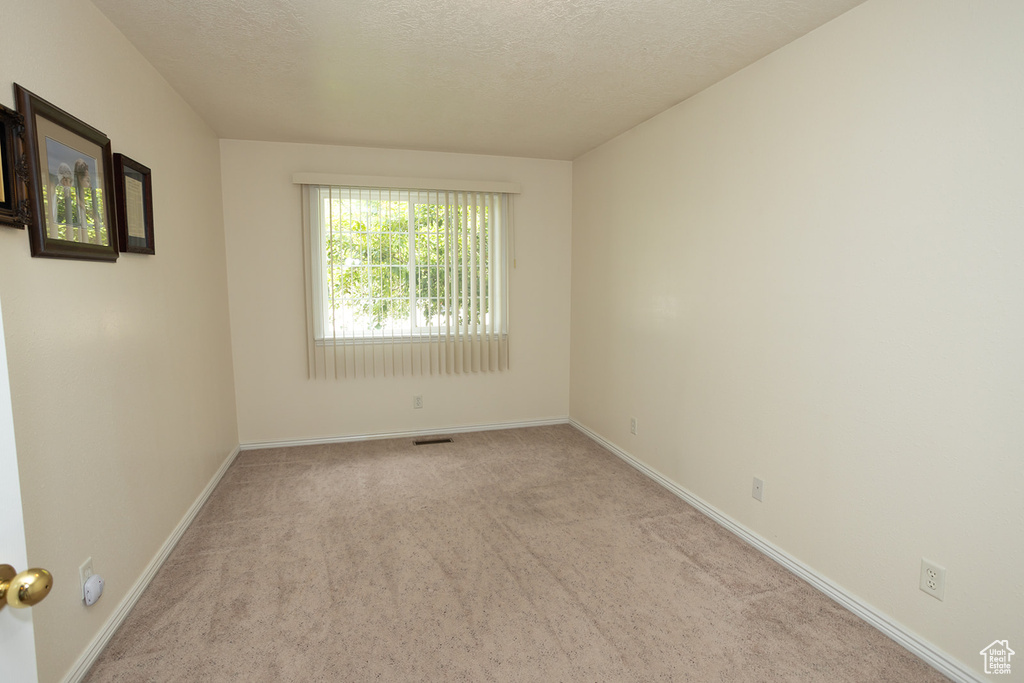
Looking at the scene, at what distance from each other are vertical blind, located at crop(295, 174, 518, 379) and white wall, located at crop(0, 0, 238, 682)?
1060 mm

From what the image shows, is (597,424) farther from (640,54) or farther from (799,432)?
(640,54)

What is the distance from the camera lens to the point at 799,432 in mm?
2479

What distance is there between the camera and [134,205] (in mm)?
2344

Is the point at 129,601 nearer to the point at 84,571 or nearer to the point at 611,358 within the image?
the point at 84,571

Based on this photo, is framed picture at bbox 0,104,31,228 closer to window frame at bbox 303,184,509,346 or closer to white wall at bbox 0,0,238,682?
white wall at bbox 0,0,238,682

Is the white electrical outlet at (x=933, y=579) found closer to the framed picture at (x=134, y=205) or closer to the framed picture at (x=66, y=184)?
the framed picture at (x=66, y=184)

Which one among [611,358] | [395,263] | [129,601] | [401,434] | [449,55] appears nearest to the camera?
[129,601]

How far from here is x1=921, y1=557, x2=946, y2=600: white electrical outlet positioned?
1.88m

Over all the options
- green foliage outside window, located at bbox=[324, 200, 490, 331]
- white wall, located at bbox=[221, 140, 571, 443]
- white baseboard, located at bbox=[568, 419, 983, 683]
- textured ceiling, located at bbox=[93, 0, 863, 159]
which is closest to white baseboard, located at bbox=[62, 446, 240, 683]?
white wall, located at bbox=[221, 140, 571, 443]

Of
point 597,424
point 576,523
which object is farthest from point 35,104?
point 597,424

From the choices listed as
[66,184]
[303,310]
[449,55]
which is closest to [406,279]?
[303,310]

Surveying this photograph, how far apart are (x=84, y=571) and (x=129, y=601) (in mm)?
449

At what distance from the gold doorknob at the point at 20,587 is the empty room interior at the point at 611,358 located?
4cm

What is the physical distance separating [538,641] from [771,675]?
83 centimetres
